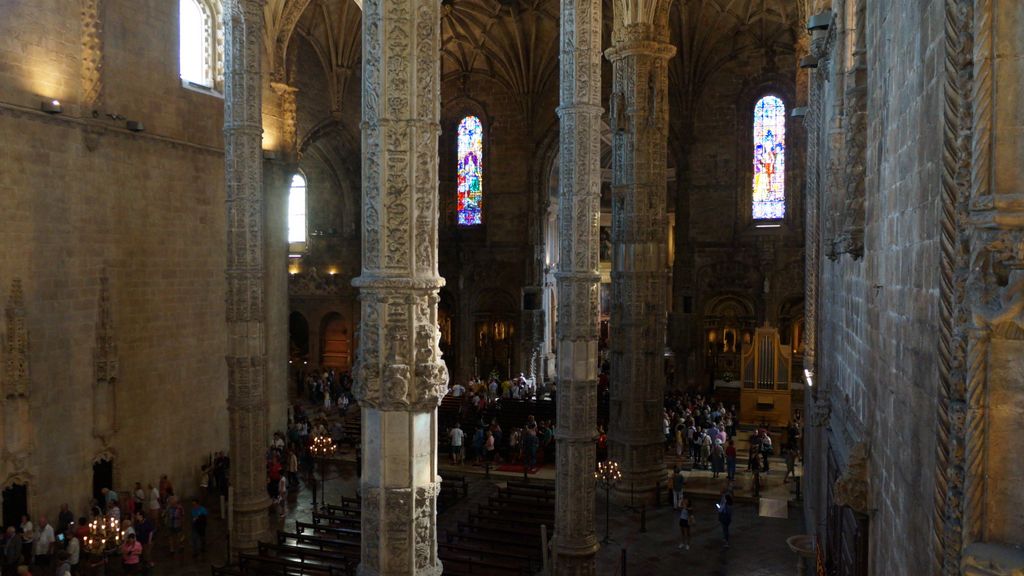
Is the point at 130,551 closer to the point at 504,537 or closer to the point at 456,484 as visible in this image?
the point at 504,537

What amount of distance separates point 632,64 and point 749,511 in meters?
11.2

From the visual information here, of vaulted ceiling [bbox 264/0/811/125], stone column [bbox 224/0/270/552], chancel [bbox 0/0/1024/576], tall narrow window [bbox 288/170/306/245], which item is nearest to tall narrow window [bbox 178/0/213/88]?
chancel [bbox 0/0/1024/576]

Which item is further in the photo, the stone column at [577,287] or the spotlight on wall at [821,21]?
the stone column at [577,287]

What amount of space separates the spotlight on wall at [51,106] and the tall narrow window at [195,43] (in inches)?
175

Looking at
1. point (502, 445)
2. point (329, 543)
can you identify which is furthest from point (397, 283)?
point (502, 445)

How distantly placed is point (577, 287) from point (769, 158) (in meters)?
19.9

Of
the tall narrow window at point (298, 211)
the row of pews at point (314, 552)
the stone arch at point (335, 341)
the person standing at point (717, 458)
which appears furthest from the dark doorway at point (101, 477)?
the tall narrow window at point (298, 211)

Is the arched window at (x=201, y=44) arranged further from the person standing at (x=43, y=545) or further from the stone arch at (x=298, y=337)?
the stone arch at (x=298, y=337)

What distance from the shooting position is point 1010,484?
11.5ft

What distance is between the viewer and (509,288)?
114ft

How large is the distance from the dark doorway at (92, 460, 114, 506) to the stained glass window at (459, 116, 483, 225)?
19815mm

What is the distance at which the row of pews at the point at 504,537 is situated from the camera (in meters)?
14.3

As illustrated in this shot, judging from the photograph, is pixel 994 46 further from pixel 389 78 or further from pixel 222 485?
pixel 222 485

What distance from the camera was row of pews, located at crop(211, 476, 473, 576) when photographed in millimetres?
13891
